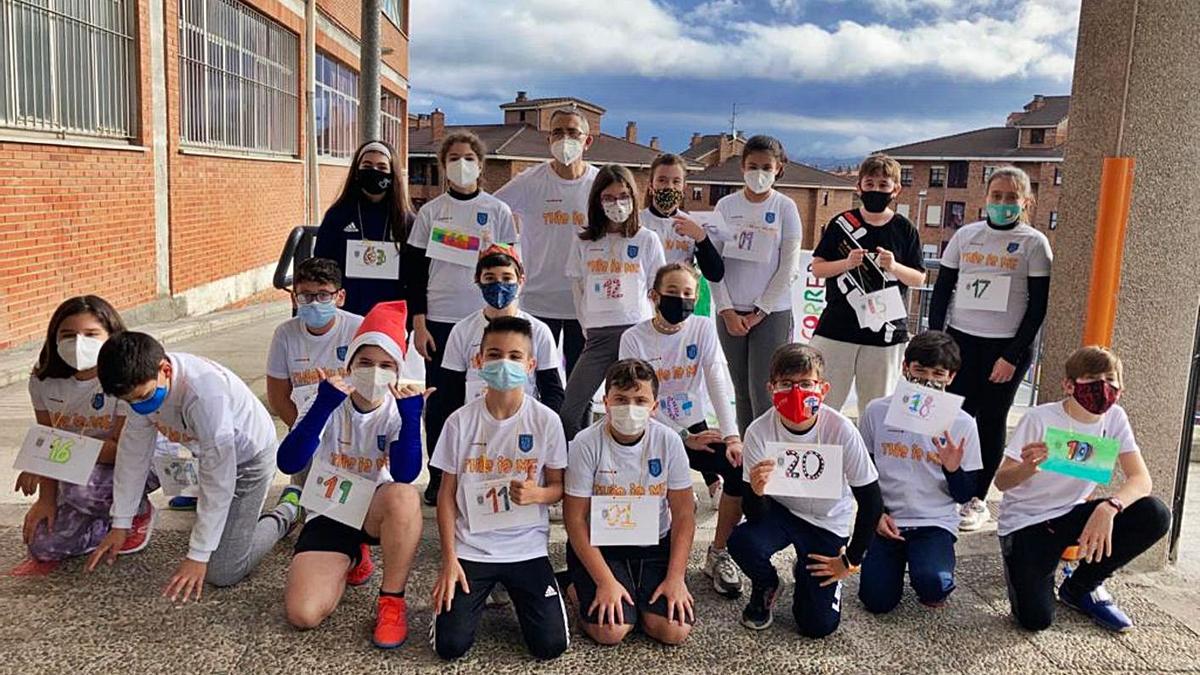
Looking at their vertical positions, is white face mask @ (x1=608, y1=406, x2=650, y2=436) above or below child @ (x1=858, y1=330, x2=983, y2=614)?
above

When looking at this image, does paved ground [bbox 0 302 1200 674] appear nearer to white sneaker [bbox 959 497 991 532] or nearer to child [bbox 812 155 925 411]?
white sneaker [bbox 959 497 991 532]

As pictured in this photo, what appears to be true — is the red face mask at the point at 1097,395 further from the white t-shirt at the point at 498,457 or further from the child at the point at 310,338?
the child at the point at 310,338

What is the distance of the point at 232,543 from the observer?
3902mm

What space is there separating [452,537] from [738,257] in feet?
7.95

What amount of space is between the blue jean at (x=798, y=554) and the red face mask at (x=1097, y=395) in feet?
4.03

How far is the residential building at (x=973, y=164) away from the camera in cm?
5319

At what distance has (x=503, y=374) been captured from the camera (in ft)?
11.8

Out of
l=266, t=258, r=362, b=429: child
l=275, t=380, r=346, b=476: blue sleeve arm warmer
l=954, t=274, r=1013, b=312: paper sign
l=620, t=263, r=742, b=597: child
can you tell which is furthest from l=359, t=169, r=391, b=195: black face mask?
l=954, t=274, r=1013, b=312: paper sign

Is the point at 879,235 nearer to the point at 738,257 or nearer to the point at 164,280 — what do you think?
the point at 738,257

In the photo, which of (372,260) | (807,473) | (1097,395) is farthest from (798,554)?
(372,260)

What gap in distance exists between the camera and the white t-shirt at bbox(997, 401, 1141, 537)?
388 cm

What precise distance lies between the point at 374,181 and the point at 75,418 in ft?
6.26

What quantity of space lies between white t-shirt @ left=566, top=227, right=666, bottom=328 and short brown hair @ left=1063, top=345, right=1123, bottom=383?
2.05 m

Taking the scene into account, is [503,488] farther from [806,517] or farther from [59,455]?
[59,455]
